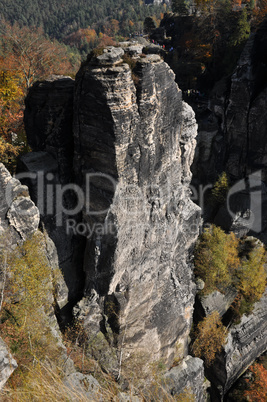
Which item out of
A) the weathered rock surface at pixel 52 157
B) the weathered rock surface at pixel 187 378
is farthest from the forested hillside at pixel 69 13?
the weathered rock surface at pixel 187 378

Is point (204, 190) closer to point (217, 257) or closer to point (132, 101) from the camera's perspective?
point (217, 257)

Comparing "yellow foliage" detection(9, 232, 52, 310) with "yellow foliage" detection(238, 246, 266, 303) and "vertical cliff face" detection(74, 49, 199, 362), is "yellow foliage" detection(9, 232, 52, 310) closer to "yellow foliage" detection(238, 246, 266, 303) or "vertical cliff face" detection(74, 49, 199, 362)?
"vertical cliff face" detection(74, 49, 199, 362)

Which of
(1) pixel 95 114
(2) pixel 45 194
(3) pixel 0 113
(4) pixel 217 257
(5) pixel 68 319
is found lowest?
(5) pixel 68 319

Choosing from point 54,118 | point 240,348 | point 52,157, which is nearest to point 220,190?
point 240,348

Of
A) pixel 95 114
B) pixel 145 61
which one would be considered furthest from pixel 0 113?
pixel 145 61

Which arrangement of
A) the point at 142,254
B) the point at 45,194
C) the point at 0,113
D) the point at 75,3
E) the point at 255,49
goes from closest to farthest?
the point at 45,194 → the point at 142,254 → the point at 0,113 → the point at 255,49 → the point at 75,3

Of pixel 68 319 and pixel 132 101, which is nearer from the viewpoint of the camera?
pixel 132 101

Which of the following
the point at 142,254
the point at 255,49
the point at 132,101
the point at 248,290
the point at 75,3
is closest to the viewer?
the point at 132,101
